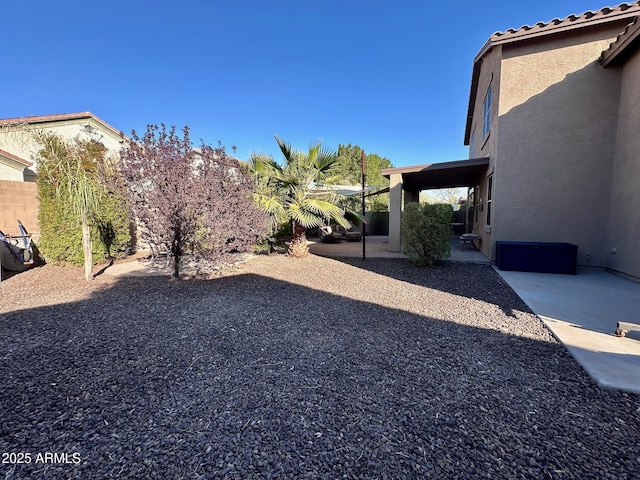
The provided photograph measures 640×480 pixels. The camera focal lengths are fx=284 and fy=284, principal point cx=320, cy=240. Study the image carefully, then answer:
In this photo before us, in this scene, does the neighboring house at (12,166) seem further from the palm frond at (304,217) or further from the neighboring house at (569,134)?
the neighboring house at (569,134)

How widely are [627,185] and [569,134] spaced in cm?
190

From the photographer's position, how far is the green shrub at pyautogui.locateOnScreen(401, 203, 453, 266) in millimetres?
8031

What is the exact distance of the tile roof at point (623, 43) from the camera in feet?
19.8

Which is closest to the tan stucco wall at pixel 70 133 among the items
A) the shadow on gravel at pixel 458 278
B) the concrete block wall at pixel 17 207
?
the concrete block wall at pixel 17 207

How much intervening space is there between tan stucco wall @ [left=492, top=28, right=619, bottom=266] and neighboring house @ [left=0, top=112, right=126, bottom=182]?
11.5 m

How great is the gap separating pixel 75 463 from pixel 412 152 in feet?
82.7

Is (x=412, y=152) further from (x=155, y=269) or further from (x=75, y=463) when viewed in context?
(x=75, y=463)

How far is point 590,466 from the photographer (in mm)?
1800

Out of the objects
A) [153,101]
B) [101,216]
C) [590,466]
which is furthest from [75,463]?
[153,101]

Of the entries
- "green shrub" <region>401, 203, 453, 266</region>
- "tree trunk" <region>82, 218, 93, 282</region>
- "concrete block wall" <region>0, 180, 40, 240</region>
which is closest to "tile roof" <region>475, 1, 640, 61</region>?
"green shrub" <region>401, 203, 453, 266</region>

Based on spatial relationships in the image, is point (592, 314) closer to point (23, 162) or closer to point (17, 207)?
point (17, 207)

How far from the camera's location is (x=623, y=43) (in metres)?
6.43

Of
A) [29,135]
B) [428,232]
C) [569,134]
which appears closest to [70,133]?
[29,135]

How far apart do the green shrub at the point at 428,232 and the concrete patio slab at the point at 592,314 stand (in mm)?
1723
